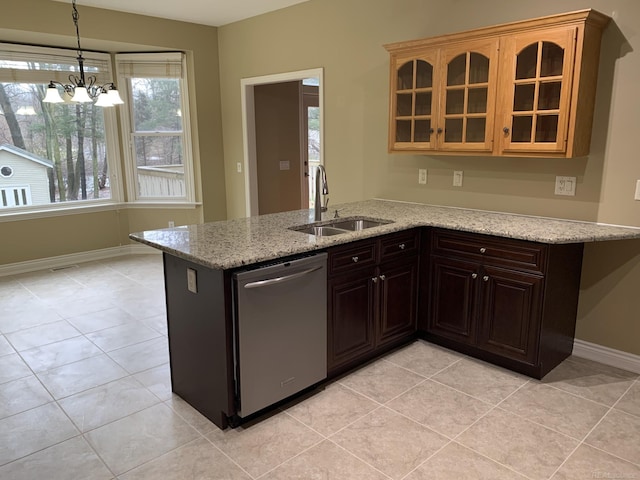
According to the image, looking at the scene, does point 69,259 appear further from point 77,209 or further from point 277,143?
point 277,143

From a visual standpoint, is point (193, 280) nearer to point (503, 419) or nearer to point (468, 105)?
point (503, 419)

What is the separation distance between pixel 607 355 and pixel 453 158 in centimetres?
170

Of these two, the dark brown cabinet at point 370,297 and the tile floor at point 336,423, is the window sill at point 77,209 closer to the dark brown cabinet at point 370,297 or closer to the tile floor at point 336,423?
the tile floor at point 336,423

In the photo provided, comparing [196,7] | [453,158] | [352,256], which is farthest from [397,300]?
[196,7]

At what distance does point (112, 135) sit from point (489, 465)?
528 cm

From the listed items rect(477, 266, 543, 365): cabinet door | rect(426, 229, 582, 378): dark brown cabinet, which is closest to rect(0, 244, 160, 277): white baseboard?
rect(426, 229, 582, 378): dark brown cabinet

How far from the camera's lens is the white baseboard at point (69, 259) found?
517 centimetres

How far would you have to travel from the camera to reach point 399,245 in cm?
315

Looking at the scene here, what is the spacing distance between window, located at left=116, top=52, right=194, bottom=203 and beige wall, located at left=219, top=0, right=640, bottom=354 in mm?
661

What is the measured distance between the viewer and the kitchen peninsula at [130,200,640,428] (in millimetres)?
2404

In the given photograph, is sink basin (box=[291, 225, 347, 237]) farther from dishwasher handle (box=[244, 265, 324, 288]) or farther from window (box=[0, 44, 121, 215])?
window (box=[0, 44, 121, 215])

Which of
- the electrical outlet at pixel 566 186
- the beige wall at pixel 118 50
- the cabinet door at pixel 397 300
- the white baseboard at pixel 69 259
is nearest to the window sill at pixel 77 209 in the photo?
the beige wall at pixel 118 50

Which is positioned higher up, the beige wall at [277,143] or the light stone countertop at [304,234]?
the beige wall at [277,143]

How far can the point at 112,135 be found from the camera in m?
5.71
